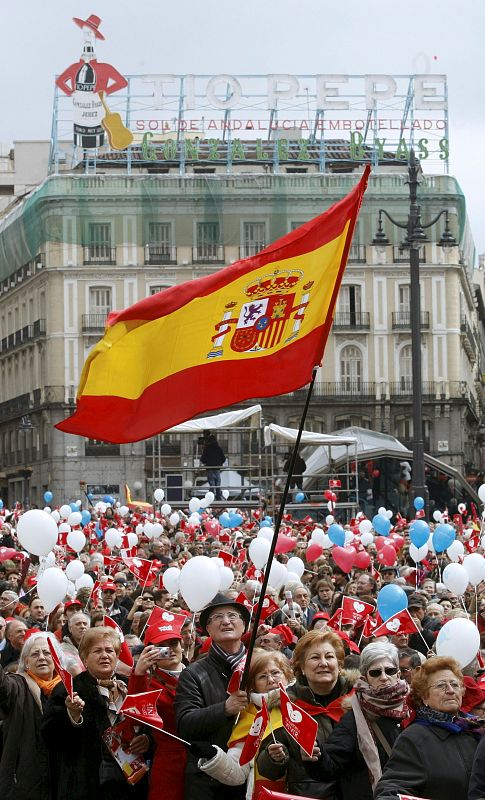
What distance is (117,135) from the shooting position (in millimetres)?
60844

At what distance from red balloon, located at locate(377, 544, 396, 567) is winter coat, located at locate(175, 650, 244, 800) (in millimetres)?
10412

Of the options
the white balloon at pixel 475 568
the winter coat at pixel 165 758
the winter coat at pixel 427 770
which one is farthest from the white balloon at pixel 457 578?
the winter coat at pixel 427 770

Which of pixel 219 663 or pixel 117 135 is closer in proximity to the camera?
pixel 219 663

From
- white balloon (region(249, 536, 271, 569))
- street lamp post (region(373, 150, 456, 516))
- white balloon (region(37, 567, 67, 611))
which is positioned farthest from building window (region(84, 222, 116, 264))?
white balloon (region(37, 567, 67, 611))

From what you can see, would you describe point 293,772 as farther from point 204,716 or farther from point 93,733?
point 93,733

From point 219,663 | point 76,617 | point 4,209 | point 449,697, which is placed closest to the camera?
point 449,697

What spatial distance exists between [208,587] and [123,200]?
176 ft

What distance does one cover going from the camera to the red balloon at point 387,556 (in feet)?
55.9

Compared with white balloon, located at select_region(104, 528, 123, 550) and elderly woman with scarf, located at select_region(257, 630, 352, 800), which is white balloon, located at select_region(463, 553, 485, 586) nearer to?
elderly woman with scarf, located at select_region(257, 630, 352, 800)

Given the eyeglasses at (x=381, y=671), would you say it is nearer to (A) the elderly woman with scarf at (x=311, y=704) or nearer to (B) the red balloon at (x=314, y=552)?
(A) the elderly woman with scarf at (x=311, y=704)

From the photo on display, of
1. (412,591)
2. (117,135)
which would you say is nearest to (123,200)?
(117,135)

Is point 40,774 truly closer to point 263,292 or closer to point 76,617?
point 76,617

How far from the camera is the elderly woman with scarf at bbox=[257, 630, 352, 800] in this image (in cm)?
588

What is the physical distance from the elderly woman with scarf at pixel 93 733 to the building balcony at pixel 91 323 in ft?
183
